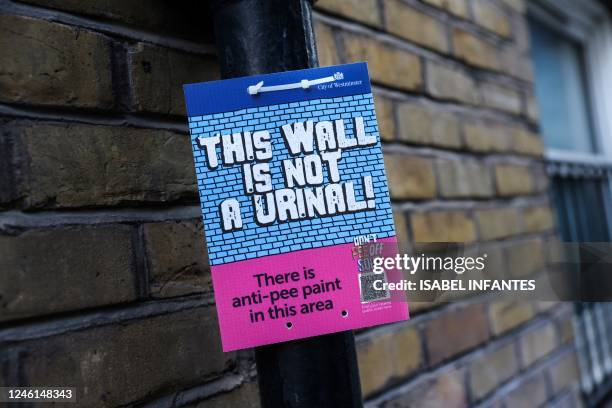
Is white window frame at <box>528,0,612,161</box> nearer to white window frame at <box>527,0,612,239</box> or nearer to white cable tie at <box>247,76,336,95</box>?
white window frame at <box>527,0,612,239</box>

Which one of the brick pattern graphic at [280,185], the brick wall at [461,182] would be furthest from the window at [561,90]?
the brick pattern graphic at [280,185]

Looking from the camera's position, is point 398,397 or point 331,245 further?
point 398,397

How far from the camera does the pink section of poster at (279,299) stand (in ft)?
1.69

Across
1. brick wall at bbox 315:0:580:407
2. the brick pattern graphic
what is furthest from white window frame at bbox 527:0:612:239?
the brick pattern graphic

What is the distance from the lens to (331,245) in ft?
1.74

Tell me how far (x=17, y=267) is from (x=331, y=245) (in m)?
0.26

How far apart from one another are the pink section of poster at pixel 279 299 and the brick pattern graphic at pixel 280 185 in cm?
1

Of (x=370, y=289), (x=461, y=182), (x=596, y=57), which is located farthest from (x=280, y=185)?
(x=596, y=57)

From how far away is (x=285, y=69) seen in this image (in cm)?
54

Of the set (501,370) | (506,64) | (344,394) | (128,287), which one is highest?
(506,64)

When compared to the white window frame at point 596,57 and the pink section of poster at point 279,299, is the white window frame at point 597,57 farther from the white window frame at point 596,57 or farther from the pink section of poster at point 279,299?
the pink section of poster at point 279,299

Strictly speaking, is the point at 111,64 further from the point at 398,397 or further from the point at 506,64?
the point at 506,64

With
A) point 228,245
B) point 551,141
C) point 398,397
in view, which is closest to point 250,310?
point 228,245

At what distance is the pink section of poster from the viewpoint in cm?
52
